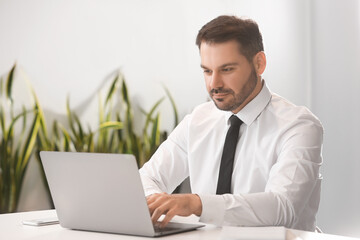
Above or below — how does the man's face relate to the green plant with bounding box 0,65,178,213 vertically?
above

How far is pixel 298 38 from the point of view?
4953mm

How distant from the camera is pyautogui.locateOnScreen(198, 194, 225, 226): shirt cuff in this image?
1.76 m

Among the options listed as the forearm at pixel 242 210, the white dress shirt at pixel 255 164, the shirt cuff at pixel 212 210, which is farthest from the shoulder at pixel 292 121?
the shirt cuff at pixel 212 210

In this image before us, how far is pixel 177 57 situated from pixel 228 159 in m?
2.97

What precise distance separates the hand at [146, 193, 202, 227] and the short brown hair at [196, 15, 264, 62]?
705mm

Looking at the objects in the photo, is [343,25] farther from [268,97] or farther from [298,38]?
[268,97]

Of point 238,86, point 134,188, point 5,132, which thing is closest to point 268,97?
point 238,86

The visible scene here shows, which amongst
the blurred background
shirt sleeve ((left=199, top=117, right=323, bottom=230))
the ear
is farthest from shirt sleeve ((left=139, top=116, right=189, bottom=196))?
the blurred background

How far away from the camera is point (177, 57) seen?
5133 mm

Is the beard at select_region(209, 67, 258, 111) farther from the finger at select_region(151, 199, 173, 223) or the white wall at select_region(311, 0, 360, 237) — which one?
the white wall at select_region(311, 0, 360, 237)

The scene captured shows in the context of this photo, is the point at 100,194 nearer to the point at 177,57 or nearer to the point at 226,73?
the point at 226,73

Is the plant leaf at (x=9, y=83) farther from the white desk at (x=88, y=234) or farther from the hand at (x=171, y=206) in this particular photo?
the hand at (x=171, y=206)

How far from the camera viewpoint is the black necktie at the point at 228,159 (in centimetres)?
223

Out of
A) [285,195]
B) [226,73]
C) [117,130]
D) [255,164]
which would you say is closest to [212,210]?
[285,195]
